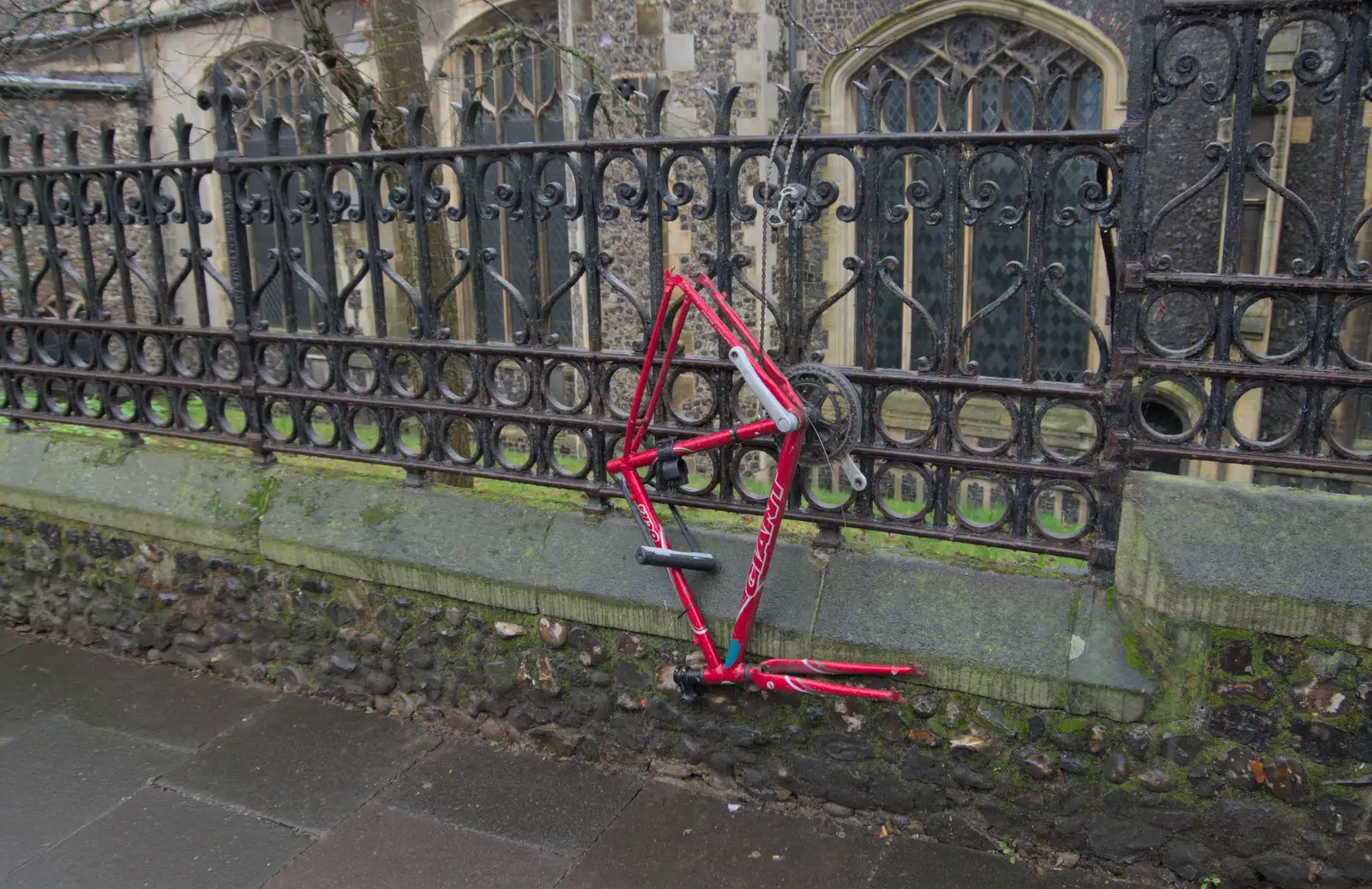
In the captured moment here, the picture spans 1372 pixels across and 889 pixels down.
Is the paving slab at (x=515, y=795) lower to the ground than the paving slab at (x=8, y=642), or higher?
lower

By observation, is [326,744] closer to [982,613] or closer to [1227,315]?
[982,613]

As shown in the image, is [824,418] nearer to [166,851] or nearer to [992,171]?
[166,851]

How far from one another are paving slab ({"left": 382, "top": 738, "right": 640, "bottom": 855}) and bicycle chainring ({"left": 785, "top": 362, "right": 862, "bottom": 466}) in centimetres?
139

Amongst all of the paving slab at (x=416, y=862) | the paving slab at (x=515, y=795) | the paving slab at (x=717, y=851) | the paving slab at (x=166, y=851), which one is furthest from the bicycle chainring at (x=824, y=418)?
the paving slab at (x=166, y=851)

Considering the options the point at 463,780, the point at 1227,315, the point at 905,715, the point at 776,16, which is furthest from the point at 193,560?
the point at 776,16

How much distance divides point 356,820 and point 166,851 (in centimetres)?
59

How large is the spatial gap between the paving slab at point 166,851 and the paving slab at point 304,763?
87mm

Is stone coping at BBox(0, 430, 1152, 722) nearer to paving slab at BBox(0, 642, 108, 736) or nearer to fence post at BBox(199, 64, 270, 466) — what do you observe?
fence post at BBox(199, 64, 270, 466)

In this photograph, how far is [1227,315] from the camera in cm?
289

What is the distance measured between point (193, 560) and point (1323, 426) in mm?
4194

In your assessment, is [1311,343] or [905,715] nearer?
[1311,343]

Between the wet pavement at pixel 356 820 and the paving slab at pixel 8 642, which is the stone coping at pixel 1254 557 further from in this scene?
the paving slab at pixel 8 642

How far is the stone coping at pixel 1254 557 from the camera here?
2.73 metres

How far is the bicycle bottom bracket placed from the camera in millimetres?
3451
